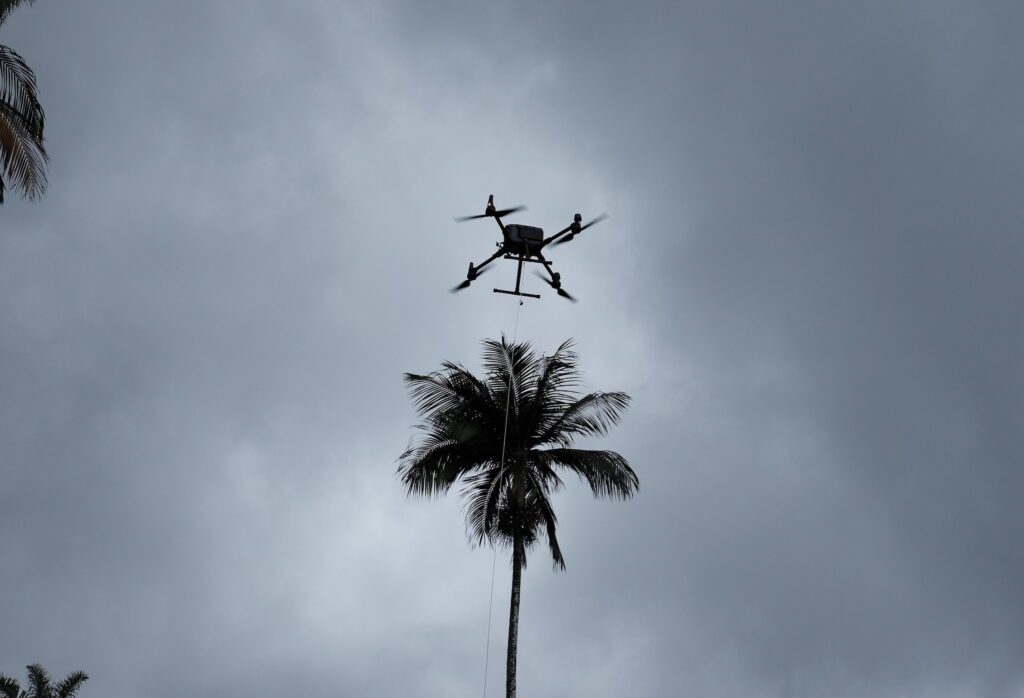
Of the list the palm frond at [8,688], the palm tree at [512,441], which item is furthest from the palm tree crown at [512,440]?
the palm frond at [8,688]

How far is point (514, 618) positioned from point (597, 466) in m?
4.94

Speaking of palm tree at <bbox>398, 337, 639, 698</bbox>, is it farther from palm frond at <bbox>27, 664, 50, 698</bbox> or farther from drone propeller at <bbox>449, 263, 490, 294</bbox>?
palm frond at <bbox>27, 664, 50, 698</bbox>

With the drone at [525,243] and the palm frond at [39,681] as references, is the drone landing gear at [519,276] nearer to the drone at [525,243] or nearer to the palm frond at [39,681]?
the drone at [525,243]

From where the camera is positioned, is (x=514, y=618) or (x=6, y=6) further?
(x=514, y=618)

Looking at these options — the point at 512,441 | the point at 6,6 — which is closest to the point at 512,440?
the point at 512,441

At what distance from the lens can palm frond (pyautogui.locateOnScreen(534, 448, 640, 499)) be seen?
28.9 meters

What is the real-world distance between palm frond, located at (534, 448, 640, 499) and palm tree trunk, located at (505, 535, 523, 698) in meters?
2.76

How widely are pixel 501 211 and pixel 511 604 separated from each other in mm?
11356

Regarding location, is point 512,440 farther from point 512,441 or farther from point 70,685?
point 70,685

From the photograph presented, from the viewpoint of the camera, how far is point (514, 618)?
88.5 ft

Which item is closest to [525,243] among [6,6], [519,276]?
[519,276]

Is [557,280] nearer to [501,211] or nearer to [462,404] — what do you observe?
[501,211]

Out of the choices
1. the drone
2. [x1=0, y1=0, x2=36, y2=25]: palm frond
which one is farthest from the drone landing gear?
[x1=0, y1=0, x2=36, y2=25]: palm frond

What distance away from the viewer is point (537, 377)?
30.0m
